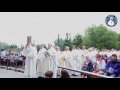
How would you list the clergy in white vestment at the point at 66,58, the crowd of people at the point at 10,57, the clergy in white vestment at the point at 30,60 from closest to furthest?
the clergy in white vestment at the point at 30,60
the clergy in white vestment at the point at 66,58
the crowd of people at the point at 10,57

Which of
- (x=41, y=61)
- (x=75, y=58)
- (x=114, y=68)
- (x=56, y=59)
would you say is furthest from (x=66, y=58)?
(x=114, y=68)

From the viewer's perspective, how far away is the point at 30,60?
30.4 feet

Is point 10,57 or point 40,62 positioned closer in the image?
point 40,62

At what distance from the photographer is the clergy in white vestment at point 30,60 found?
896cm

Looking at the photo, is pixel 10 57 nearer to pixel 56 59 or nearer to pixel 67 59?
pixel 67 59

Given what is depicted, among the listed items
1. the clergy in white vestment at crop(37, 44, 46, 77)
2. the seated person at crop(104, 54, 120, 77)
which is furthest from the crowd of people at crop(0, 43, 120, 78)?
the seated person at crop(104, 54, 120, 77)

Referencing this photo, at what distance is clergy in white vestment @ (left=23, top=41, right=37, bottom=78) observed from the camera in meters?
8.96

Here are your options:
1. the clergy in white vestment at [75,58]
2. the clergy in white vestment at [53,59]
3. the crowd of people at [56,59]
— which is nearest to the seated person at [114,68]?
the crowd of people at [56,59]

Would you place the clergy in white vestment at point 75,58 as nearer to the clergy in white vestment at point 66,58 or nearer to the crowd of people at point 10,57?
the clergy in white vestment at point 66,58

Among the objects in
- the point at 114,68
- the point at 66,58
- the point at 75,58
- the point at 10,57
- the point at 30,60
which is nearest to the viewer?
the point at 114,68
